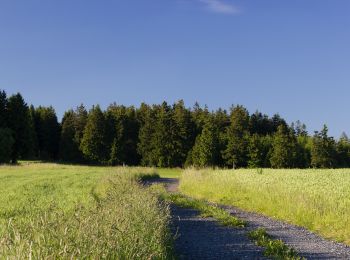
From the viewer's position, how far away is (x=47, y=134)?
9481cm

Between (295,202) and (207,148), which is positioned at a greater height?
(207,148)

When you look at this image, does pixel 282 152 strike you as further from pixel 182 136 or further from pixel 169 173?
pixel 169 173

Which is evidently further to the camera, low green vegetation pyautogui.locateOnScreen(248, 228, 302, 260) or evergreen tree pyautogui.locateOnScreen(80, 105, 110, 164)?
evergreen tree pyautogui.locateOnScreen(80, 105, 110, 164)

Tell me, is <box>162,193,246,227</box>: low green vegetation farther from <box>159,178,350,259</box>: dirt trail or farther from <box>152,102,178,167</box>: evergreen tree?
<box>152,102,178,167</box>: evergreen tree

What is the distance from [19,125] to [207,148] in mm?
32939

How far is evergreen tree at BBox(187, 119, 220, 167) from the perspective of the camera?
259 feet

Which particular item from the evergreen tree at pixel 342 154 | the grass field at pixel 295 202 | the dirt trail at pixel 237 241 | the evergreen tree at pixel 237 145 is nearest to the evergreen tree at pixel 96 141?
the evergreen tree at pixel 237 145

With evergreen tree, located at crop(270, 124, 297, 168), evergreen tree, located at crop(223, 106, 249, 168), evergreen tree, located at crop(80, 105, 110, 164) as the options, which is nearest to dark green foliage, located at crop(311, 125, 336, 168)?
evergreen tree, located at crop(270, 124, 297, 168)

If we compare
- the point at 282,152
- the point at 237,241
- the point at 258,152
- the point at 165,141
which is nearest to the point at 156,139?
the point at 165,141

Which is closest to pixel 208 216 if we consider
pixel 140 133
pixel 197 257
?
pixel 197 257

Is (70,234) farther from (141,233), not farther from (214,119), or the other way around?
(214,119)

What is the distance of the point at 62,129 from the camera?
92.0 metres

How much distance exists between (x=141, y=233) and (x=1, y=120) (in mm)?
73705

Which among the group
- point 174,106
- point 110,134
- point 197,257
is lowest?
point 197,257
